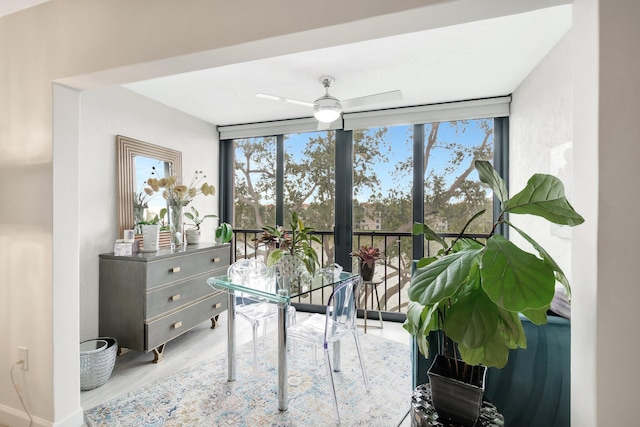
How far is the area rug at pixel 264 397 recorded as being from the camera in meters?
2.01

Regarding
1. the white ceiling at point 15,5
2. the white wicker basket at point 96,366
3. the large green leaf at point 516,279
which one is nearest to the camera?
the large green leaf at point 516,279

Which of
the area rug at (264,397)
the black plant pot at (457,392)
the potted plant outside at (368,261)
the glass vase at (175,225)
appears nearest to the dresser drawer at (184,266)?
the glass vase at (175,225)

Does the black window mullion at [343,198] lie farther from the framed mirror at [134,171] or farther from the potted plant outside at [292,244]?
the framed mirror at [134,171]

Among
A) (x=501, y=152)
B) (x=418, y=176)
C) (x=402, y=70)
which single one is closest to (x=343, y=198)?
(x=418, y=176)

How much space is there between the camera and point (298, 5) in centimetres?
134

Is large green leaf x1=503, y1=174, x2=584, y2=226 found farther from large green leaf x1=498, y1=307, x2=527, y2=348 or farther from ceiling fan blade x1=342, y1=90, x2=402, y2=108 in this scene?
ceiling fan blade x1=342, y1=90, x2=402, y2=108

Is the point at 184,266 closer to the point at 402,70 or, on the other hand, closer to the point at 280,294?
the point at 280,294

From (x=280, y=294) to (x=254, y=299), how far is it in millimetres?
665

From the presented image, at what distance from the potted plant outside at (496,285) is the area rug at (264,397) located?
1.08m

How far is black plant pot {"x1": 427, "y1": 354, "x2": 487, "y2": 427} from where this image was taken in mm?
1191

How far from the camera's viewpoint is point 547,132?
242cm

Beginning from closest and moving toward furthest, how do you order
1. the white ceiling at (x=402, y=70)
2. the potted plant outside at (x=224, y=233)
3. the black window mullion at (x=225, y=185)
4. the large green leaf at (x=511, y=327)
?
the large green leaf at (x=511, y=327)
the white ceiling at (x=402, y=70)
the potted plant outside at (x=224, y=233)
the black window mullion at (x=225, y=185)
